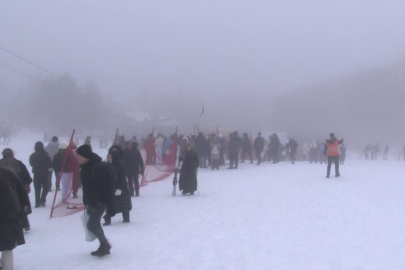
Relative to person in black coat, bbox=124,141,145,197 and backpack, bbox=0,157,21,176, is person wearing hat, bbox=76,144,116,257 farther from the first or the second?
person in black coat, bbox=124,141,145,197

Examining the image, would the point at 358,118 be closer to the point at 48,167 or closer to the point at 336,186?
the point at 336,186

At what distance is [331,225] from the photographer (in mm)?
9883

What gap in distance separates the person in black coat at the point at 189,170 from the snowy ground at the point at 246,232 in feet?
1.47

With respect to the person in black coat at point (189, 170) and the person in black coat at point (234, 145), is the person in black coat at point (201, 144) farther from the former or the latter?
the person in black coat at point (189, 170)

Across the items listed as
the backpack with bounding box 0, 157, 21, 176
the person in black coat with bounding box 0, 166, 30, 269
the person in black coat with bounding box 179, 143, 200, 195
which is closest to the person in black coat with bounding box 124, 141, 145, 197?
the person in black coat with bounding box 179, 143, 200, 195

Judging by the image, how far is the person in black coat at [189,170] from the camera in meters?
14.2

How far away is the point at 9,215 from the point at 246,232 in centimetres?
502

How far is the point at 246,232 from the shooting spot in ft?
30.4

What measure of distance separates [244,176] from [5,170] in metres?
14.6

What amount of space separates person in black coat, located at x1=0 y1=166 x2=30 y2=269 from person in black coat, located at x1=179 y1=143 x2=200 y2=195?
840cm

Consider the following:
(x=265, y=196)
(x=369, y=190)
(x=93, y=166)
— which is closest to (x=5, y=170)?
(x=93, y=166)

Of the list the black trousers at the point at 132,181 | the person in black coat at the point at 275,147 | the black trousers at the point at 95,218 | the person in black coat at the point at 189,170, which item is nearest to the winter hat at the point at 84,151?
the black trousers at the point at 95,218

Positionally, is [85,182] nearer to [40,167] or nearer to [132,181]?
[40,167]

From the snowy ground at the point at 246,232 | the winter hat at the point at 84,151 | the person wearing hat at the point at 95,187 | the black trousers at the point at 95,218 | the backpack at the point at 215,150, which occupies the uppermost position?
the backpack at the point at 215,150
